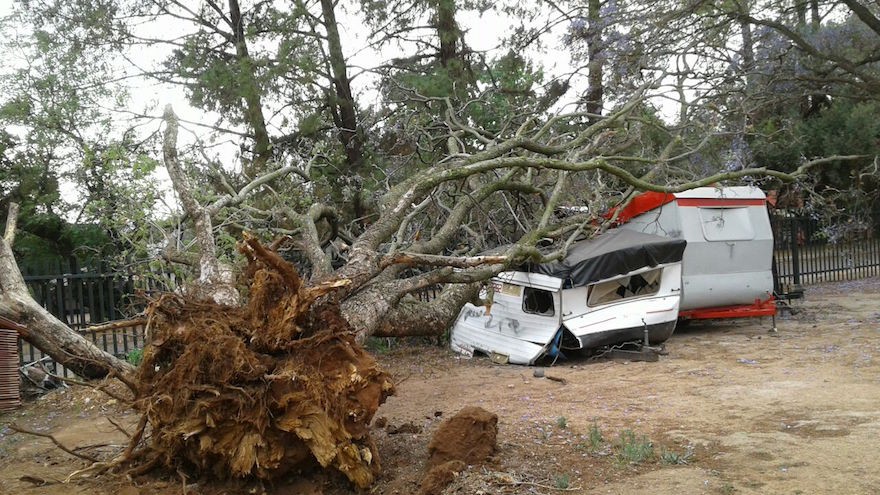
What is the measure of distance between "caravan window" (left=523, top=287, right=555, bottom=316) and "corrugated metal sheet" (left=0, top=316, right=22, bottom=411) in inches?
246

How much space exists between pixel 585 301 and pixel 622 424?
12.2ft

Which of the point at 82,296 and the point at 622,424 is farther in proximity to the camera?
the point at 82,296

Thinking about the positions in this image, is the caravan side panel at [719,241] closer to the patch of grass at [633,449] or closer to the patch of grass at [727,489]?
the patch of grass at [633,449]

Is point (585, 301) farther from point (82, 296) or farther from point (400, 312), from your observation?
point (82, 296)

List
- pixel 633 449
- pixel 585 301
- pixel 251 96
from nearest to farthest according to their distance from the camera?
pixel 633 449, pixel 585 301, pixel 251 96

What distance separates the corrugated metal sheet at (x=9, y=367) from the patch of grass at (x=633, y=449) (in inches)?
239

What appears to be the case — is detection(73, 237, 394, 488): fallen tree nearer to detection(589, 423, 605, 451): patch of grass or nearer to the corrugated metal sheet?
detection(589, 423, 605, 451): patch of grass

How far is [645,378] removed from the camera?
834 cm

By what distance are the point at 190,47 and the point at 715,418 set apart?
12174mm

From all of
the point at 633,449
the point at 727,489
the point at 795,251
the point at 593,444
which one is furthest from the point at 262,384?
the point at 795,251

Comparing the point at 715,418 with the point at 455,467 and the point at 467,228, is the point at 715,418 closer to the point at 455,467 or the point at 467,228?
the point at 455,467

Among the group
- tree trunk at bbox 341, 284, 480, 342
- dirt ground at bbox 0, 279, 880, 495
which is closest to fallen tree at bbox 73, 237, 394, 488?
dirt ground at bbox 0, 279, 880, 495

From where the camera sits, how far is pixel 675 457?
500 centimetres

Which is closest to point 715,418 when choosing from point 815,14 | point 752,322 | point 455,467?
point 455,467
